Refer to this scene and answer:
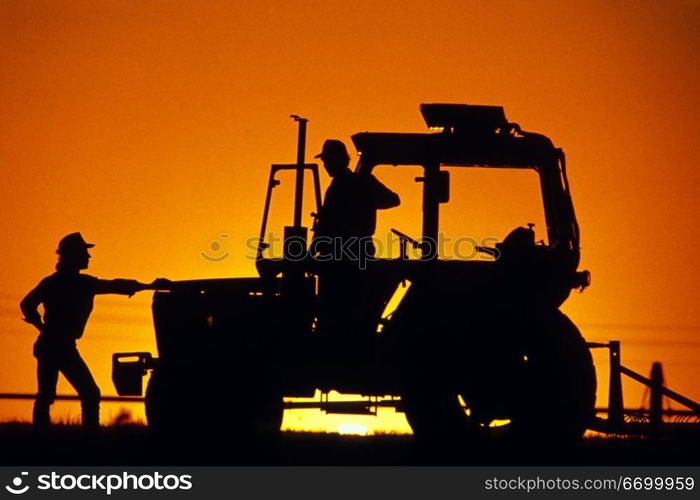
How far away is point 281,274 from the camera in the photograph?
41.3ft

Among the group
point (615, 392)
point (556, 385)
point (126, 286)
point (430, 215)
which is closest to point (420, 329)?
point (430, 215)

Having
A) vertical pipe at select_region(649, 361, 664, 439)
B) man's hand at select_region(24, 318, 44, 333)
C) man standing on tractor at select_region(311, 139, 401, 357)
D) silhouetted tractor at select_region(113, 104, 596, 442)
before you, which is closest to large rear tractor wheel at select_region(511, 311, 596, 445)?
silhouetted tractor at select_region(113, 104, 596, 442)

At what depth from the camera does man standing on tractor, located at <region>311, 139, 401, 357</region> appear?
1220 cm

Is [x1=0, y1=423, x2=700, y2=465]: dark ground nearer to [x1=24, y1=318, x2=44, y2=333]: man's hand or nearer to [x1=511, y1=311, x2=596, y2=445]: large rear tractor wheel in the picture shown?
[x1=511, y1=311, x2=596, y2=445]: large rear tractor wheel

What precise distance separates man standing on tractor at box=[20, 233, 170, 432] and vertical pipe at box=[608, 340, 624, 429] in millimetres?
4536

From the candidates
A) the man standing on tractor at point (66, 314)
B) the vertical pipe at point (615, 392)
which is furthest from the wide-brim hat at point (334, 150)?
the vertical pipe at point (615, 392)

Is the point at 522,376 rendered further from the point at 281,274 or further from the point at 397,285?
the point at 281,274

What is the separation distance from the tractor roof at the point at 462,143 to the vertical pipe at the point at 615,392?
2.67 meters

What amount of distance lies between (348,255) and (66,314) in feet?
10.1

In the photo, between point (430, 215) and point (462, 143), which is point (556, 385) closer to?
point (430, 215)

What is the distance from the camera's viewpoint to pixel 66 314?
14008 mm

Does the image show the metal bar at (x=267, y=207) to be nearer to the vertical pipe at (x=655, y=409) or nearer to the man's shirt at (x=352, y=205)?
the man's shirt at (x=352, y=205)

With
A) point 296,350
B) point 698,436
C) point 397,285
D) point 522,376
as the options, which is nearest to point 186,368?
point 296,350

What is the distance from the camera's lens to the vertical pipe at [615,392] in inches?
563
